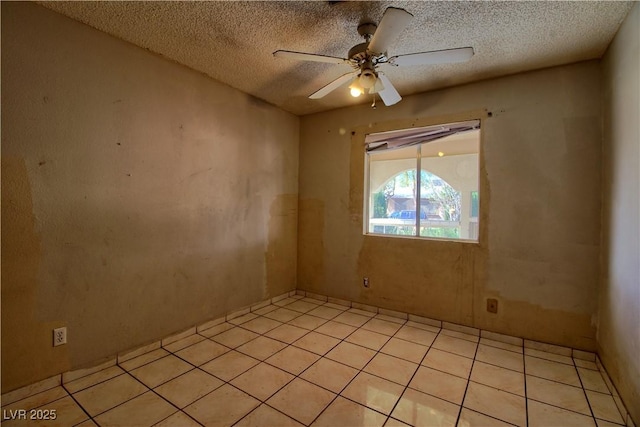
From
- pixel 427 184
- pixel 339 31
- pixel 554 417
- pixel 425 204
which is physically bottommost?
pixel 554 417

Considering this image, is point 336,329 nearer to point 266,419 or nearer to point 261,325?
point 261,325

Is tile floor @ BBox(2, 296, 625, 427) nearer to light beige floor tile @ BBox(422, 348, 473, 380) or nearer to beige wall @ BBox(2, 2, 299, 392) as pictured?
light beige floor tile @ BBox(422, 348, 473, 380)

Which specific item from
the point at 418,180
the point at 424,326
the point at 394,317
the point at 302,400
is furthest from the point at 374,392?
the point at 418,180

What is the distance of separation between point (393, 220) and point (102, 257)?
2900 millimetres

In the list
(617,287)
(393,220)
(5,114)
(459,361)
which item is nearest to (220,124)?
(5,114)

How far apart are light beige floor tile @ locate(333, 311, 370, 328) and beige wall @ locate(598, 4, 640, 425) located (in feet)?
6.39

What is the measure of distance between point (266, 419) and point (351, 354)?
968 mm

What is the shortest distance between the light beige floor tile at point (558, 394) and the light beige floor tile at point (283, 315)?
2.17 m

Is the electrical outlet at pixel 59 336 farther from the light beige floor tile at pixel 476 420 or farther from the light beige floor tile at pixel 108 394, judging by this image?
the light beige floor tile at pixel 476 420

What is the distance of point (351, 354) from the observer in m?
2.47

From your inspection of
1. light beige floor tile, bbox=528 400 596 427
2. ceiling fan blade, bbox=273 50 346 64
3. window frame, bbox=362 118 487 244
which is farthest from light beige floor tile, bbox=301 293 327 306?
ceiling fan blade, bbox=273 50 346 64

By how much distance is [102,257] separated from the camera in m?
2.20

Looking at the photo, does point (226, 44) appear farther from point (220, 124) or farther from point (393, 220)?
point (393, 220)

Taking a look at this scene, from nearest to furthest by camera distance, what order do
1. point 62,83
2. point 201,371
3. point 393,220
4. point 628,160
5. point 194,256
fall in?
point 628,160, point 62,83, point 201,371, point 194,256, point 393,220
